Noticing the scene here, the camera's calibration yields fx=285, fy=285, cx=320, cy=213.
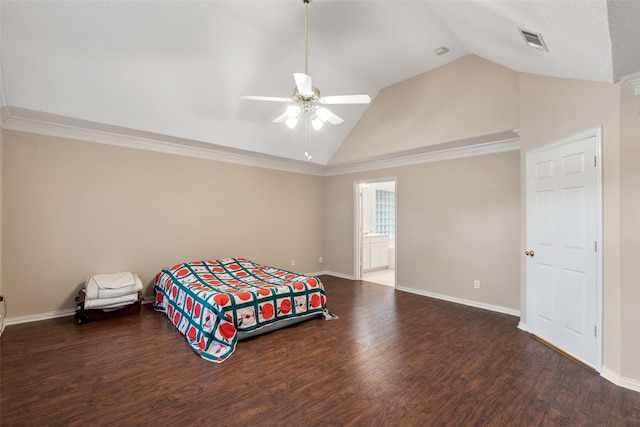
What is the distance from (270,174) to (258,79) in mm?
2086

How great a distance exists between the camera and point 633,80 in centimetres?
214

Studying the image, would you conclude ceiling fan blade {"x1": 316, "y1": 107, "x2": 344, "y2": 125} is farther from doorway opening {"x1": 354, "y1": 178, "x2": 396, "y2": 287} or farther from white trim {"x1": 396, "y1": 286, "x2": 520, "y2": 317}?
white trim {"x1": 396, "y1": 286, "x2": 520, "y2": 317}

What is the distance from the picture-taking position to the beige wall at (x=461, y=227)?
4027 mm

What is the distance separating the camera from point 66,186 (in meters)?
3.71

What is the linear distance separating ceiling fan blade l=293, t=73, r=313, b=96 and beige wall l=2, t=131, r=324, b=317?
2.94m

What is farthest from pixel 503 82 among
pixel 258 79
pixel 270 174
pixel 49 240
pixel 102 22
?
pixel 49 240

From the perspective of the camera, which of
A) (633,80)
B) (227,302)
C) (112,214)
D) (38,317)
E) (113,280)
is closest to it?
(633,80)

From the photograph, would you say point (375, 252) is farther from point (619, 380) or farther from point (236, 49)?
point (236, 49)

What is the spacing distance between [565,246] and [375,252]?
4457mm

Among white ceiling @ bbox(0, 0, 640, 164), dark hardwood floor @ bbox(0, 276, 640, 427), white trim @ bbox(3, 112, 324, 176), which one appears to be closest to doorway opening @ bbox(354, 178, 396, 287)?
white trim @ bbox(3, 112, 324, 176)

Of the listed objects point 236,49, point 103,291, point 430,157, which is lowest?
point 103,291

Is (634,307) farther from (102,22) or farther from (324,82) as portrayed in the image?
(102,22)

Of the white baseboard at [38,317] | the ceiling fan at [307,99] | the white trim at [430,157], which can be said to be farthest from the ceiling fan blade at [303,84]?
the white baseboard at [38,317]

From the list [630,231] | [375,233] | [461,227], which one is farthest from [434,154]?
[375,233]
